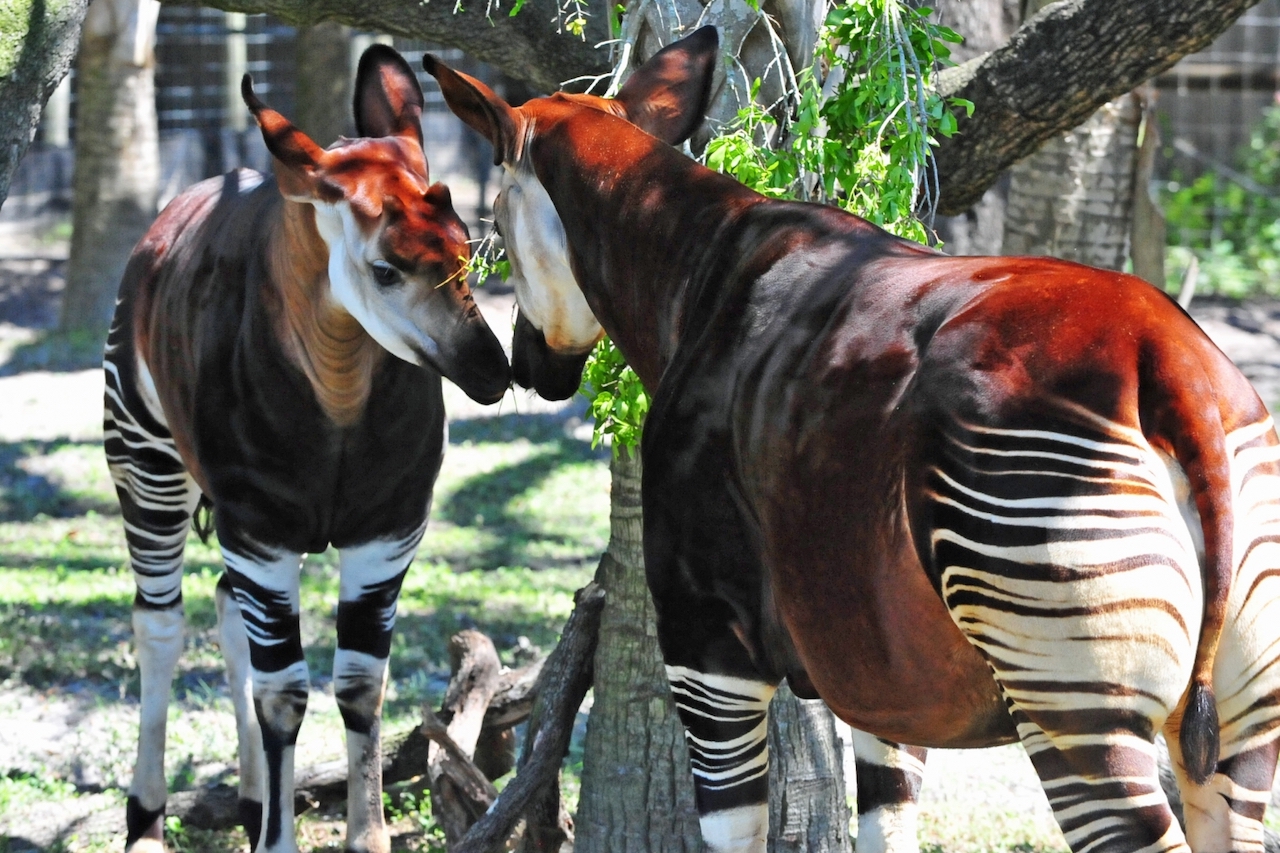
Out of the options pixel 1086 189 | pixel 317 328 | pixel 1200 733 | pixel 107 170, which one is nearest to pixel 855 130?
pixel 317 328

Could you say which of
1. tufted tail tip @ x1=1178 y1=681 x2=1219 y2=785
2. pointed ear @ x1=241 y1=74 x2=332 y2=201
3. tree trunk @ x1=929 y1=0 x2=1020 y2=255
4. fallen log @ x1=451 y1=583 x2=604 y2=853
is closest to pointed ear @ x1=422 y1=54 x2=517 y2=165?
pointed ear @ x1=241 y1=74 x2=332 y2=201

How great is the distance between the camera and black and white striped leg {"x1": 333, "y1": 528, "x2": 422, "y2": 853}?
3.36 m

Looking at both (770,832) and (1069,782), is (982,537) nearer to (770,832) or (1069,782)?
(1069,782)

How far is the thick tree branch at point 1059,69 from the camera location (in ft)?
9.89

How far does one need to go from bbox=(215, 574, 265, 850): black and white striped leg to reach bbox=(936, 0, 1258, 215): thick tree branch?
229cm

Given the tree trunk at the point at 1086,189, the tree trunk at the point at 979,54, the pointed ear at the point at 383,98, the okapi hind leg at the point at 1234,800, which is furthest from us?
the tree trunk at the point at 1086,189

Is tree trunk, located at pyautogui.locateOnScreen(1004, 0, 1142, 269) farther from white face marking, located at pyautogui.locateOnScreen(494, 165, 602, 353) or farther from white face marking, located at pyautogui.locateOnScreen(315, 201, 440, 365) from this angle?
white face marking, located at pyautogui.locateOnScreen(315, 201, 440, 365)

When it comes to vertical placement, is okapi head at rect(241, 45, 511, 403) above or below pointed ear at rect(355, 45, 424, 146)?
below

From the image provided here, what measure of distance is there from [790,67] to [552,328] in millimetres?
736

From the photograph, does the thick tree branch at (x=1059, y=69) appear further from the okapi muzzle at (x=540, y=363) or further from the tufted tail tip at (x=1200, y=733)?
the tufted tail tip at (x=1200, y=733)

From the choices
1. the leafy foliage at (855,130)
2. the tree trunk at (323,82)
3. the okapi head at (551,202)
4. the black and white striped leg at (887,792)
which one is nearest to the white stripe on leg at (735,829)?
the black and white striped leg at (887,792)

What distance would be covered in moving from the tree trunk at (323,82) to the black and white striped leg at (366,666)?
741 cm

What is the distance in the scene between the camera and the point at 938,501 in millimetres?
1732

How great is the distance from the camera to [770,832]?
3223mm
